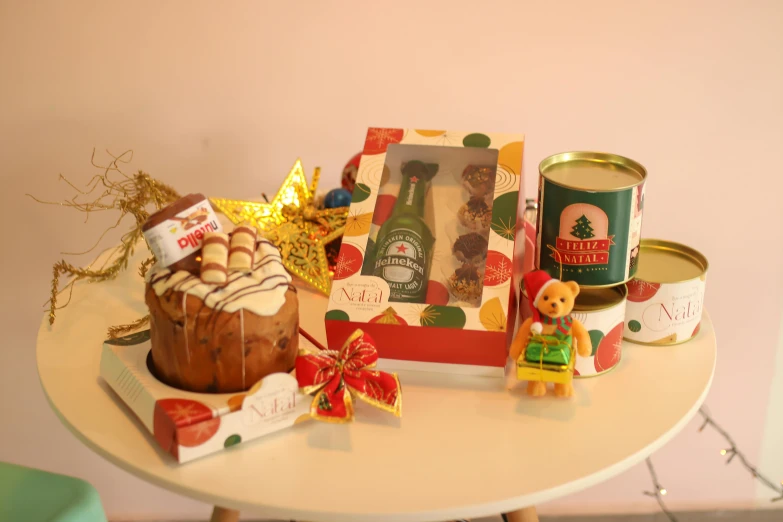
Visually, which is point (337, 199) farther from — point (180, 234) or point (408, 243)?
point (180, 234)

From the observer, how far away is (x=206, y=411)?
2.31 feet

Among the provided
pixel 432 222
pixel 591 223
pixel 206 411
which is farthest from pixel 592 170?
pixel 206 411

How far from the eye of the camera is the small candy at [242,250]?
750mm

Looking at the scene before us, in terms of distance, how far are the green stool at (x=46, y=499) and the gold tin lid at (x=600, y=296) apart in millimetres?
616

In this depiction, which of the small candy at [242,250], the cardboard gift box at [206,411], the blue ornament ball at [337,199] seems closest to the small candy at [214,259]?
the small candy at [242,250]

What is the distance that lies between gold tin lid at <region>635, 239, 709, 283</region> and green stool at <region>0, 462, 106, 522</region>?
711 millimetres

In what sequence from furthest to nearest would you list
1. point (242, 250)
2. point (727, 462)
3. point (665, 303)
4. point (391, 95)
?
point (727, 462)
point (391, 95)
point (665, 303)
point (242, 250)

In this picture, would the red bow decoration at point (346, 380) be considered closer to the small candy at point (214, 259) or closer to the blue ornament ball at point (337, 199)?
the small candy at point (214, 259)

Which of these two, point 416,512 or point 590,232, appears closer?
point 416,512

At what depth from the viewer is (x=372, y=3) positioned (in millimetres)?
1279

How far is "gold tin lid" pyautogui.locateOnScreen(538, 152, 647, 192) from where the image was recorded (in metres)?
0.85

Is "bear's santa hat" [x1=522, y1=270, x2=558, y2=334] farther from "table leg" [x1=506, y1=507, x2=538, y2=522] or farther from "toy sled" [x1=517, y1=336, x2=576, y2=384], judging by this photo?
"table leg" [x1=506, y1=507, x2=538, y2=522]

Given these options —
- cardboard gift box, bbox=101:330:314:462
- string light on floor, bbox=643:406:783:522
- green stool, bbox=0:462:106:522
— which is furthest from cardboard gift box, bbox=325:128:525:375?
string light on floor, bbox=643:406:783:522

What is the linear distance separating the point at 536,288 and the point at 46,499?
64 cm
